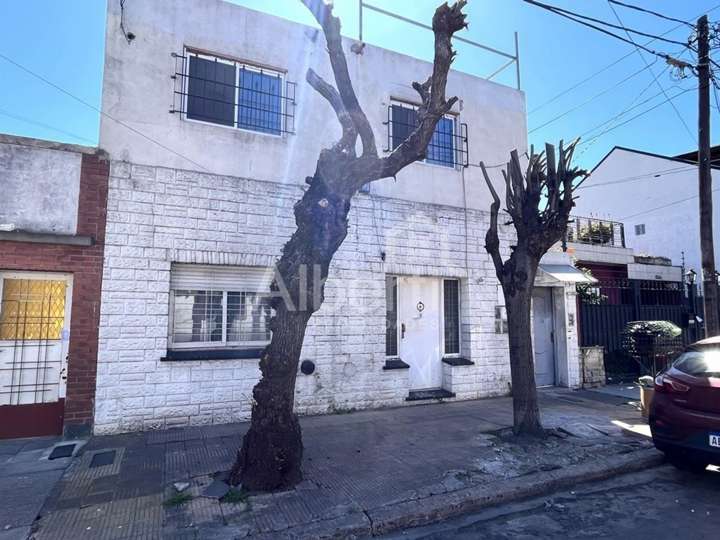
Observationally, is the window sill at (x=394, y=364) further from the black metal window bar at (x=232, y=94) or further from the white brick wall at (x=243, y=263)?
the black metal window bar at (x=232, y=94)

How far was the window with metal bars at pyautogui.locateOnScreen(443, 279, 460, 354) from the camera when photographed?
874 centimetres

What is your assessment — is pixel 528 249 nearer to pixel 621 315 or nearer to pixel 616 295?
pixel 621 315

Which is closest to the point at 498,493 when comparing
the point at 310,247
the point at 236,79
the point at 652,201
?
the point at 310,247

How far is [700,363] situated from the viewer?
16.1ft

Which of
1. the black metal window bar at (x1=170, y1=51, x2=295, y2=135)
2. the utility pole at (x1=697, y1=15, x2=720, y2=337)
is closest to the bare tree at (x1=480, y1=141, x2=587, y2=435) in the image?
the utility pole at (x1=697, y1=15, x2=720, y2=337)

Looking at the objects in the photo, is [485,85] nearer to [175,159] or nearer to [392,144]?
[392,144]

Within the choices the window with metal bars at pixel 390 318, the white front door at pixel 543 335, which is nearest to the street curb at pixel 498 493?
the window with metal bars at pixel 390 318

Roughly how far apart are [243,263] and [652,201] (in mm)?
21988

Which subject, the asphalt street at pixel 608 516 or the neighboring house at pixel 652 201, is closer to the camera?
the asphalt street at pixel 608 516

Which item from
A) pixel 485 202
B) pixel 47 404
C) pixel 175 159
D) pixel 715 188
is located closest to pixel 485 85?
pixel 485 202

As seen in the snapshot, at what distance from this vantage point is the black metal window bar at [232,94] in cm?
693

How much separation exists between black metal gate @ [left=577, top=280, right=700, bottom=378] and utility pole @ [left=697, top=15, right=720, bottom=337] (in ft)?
7.71

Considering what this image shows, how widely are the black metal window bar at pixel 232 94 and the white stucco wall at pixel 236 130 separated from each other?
0.15m

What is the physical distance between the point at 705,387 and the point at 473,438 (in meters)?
2.68
